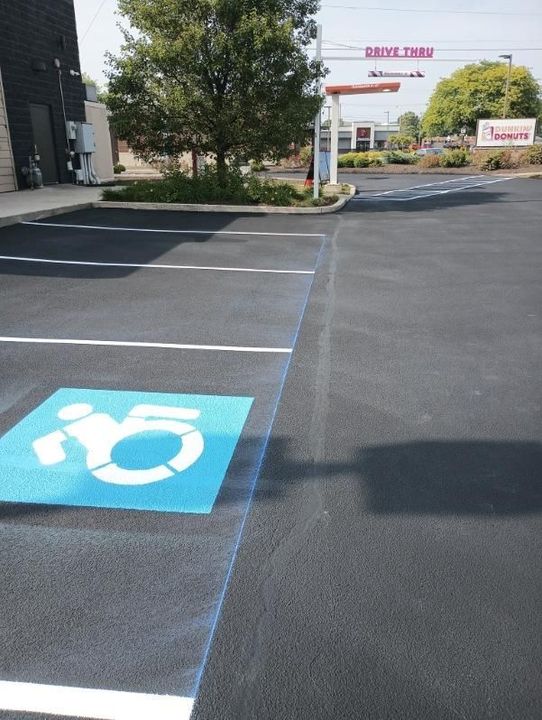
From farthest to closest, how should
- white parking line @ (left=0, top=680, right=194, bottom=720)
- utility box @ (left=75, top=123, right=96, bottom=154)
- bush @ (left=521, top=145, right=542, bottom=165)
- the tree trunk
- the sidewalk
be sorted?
bush @ (left=521, top=145, right=542, bottom=165) < utility box @ (left=75, top=123, right=96, bottom=154) < the tree trunk < the sidewalk < white parking line @ (left=0, top=680, right=194, bottom=720)

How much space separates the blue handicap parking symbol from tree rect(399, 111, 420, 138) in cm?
15283

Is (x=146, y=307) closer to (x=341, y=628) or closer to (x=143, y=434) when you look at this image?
(x=143, y=434)

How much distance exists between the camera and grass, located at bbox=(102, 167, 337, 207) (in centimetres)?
1677

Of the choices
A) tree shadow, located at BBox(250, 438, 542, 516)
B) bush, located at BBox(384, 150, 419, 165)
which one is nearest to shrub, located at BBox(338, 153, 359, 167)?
bush, located at BBox(384, 150, 419, 165)

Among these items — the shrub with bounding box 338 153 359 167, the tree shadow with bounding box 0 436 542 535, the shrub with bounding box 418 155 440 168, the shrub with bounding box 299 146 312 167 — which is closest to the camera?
the tree shadow with bounding box 0 436 542 535

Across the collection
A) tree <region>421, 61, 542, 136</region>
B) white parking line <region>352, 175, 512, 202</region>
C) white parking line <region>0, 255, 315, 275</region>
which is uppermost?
tree <region>421, 61, 542, 136</region>

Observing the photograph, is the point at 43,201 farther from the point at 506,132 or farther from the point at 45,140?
the point at 506,132

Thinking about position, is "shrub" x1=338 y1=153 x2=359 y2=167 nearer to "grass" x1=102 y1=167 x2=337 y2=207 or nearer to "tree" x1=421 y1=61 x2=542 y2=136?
"grass" x1=102 y1=167 x2=337 y2=207

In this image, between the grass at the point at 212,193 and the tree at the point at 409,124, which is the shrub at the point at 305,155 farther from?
the tree at the point at 409,124

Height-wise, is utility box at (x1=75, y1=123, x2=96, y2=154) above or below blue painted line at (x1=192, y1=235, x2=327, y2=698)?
above

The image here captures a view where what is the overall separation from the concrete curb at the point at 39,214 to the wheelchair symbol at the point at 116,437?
9.85m

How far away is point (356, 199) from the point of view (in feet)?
70.2

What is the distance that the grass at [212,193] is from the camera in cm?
1677

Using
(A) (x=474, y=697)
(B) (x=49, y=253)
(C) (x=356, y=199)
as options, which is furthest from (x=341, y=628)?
(C) (x=356, y=199)
